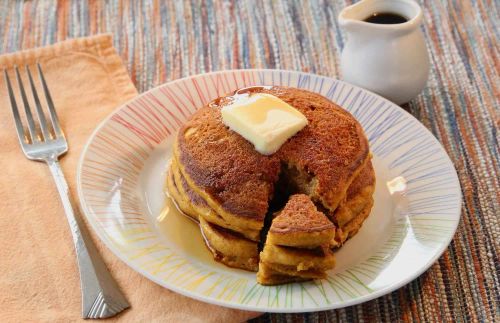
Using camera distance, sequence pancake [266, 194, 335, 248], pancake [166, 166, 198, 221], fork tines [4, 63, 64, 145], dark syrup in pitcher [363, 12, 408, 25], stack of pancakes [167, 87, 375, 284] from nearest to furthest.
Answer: pancake [266, 194, 335, 248], stack of pancakes [167, 87, 375, 284], pancake [166, 166, 198, 221], fork tines [4, 63, 64, 145], dark syrup in pitcher [363, 12, 408, 25]

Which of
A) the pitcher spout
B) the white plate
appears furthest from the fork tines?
the pitcher spout

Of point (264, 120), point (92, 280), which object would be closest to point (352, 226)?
point (264, 120)

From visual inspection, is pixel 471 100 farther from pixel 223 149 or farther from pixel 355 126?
pixel 223 149

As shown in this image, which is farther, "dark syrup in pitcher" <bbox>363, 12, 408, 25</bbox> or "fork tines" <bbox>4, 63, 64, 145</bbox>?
Answer: "dark syrup in pitcher" <bbox>363, 12, 408, 25</bbox>

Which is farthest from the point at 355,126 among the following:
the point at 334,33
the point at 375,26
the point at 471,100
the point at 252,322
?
the point at 334,33

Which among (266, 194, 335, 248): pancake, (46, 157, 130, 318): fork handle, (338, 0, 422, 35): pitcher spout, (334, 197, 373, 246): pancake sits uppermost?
(338, 0, 422, 35): pitcher spout

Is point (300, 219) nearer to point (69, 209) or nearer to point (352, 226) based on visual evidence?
point (352, 226)

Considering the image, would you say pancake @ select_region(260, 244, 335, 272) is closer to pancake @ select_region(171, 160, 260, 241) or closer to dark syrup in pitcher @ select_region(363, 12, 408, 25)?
pancake @ select_region(171, 160, 260, 241)
